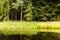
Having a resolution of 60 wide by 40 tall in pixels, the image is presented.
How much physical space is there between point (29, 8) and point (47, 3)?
14.1ft

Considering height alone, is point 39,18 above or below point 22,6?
below

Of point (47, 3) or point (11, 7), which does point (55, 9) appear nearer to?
point (47, 3)

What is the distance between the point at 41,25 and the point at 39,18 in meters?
8.98

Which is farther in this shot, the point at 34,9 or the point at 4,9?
the point at 4,9

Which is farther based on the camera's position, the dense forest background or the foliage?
the foliage

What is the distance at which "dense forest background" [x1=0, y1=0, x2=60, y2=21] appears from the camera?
3594 cm

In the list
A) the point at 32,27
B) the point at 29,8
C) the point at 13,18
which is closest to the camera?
the point at 32,27

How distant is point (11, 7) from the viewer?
127ft

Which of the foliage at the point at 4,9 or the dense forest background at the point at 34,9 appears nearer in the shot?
the dense forest background at the point at 34,9

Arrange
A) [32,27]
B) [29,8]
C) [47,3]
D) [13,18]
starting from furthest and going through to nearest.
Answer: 1. [13,18]
2. [47,3]
3. [29,8]
4. [32,27]

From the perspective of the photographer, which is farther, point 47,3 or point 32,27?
point 47,3

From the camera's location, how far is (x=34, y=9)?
3681 cm

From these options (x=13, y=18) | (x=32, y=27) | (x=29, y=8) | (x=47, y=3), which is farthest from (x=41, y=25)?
(x=13, y=18)

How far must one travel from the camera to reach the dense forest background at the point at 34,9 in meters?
35.9
